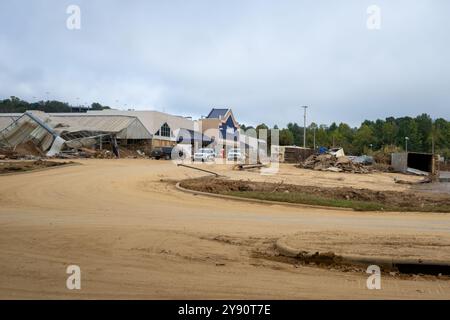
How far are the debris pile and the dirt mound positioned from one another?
23.9 meters

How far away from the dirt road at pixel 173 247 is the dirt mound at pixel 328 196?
1.48m

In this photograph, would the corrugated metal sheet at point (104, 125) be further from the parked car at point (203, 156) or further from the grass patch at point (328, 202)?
the grass patch at point (328, 202)

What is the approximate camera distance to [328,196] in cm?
2109

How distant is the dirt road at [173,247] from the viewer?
21.0 feet

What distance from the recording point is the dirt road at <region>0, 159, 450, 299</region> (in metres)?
6.39

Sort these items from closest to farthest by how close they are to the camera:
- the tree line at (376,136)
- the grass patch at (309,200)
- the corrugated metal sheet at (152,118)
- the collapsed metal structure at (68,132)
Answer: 1. the grass patch at (309,200)
2. the collapsed metal structure at (68,132)
3. the corrugated metal sheet at (152,118)
4. the tree line at (376,136)

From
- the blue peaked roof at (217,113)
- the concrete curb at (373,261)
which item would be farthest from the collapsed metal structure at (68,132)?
the concrete curb at (373,261)

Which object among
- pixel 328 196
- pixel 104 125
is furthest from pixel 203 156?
pixel 328 196

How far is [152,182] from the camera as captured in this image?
25297 millimetres

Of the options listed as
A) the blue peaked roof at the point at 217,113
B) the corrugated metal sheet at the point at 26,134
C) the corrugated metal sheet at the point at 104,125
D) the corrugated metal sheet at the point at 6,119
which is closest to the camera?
the corrugated metal sheet at the point at 26,134

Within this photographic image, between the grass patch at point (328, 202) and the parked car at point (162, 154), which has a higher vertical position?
the parked car at point (162, 154)
